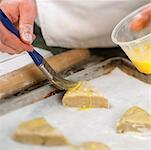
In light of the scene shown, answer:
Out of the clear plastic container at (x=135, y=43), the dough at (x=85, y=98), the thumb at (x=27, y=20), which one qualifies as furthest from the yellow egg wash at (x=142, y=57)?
the thumb at (x=27, y=20)

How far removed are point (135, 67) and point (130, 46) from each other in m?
0.15

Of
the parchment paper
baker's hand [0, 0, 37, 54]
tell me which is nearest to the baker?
baker's hand [0, 0, 37, 54]

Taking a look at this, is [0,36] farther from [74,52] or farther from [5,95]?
[74,52]

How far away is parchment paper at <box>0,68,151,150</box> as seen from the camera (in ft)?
2.64

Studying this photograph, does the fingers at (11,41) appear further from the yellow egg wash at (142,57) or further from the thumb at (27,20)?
the yellow egg wash at (142,57)

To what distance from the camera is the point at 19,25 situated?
0.91 m

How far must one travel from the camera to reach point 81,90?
3.05 feet

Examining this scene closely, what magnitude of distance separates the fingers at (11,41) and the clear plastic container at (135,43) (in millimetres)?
200

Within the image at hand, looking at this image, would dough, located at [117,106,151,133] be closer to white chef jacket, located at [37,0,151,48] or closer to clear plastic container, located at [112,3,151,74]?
clear plastic container, located at [112,3,151,74]

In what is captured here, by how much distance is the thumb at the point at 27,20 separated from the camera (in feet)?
2.85

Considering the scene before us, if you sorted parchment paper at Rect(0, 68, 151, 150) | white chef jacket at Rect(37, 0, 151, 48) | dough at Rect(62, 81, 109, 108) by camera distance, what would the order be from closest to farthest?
parchment paper at Rect(0, 68, 151, 150), dough at Rect(62, 81, 109, 108), white chef jacket at Rect(37, 0, 151, 48)

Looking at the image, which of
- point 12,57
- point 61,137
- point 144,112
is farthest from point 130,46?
point 12,57

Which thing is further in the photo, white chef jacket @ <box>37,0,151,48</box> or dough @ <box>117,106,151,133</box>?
white chef jacket @ <box>37,0,151,48</box>

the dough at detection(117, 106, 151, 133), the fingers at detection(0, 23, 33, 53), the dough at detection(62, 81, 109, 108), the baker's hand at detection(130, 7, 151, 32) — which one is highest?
the fingers at detection(0, 23, 33, 53)
